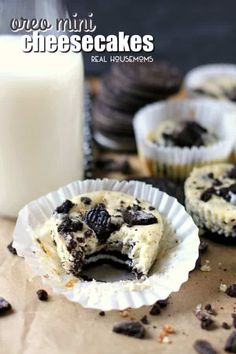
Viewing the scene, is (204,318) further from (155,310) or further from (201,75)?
(201,75)

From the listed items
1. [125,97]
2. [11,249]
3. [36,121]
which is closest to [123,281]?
[11,249]

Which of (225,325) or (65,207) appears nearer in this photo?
(225,325)

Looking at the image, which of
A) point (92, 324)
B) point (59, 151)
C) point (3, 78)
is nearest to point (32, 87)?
point (3, 78)

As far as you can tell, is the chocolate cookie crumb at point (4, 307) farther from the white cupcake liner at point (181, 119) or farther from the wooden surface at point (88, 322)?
the white cupcake liner at point (181, 119)

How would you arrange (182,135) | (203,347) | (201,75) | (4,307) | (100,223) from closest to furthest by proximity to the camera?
(203,347)
(4,307)
(100,223)
(182,135)
(201,75)

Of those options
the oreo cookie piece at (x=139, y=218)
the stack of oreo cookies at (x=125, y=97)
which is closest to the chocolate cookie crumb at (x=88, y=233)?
the oreo cookie piece at (x=139, y=218)

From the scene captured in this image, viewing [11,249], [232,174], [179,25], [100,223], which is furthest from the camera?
[179,25]

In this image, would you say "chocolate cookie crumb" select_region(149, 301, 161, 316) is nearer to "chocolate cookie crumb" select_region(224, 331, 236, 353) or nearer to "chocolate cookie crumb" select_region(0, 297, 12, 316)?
"chocolate cookie crumb" select_region(224, 331, 236, 353)

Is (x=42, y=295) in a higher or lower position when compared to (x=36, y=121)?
lower
